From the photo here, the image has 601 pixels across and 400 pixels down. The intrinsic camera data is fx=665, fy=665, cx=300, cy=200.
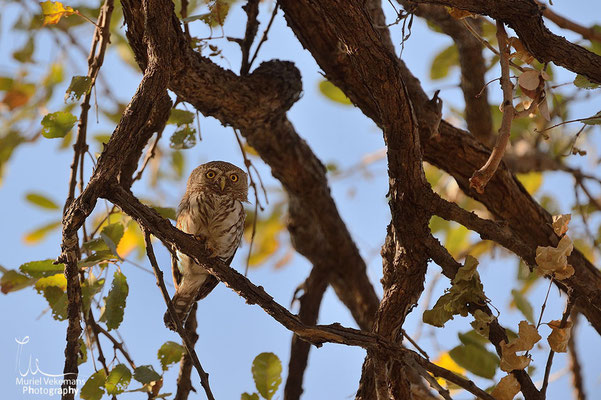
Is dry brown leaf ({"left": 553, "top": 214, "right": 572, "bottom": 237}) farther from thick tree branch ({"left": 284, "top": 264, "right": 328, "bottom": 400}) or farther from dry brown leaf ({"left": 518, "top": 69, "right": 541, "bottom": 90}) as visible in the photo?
thick tree branch ({"left": 284, "top": 264, "right": 328, "bottom": 400})

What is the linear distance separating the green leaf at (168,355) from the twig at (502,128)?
54.4 inches

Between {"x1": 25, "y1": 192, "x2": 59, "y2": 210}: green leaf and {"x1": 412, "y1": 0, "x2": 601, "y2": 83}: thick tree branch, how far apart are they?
2.53 m

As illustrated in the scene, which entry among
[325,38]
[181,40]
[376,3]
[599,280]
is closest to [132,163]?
[181,40]

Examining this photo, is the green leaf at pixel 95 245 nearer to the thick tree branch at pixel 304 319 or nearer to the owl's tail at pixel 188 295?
the owl's tail at pixel 188 295

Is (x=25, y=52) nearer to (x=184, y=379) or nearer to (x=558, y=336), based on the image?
(x=184, y=379)

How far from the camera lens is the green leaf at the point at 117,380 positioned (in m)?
2.43

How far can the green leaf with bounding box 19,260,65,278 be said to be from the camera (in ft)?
8.68

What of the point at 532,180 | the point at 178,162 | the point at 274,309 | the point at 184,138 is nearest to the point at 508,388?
the point at 274,309

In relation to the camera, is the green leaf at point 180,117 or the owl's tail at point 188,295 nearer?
the green leaf at point 180,117

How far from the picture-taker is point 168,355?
9.05 ft

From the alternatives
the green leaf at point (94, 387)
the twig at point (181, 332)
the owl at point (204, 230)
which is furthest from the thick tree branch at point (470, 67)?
the green leaf at point (94, 387)

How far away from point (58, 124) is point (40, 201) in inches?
55.4

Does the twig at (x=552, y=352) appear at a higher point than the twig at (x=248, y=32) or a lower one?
lower

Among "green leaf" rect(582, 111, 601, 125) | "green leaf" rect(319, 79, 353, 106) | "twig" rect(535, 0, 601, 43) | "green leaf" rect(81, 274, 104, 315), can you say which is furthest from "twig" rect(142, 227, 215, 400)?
"twig" rect(535, 0, 601, 43)
